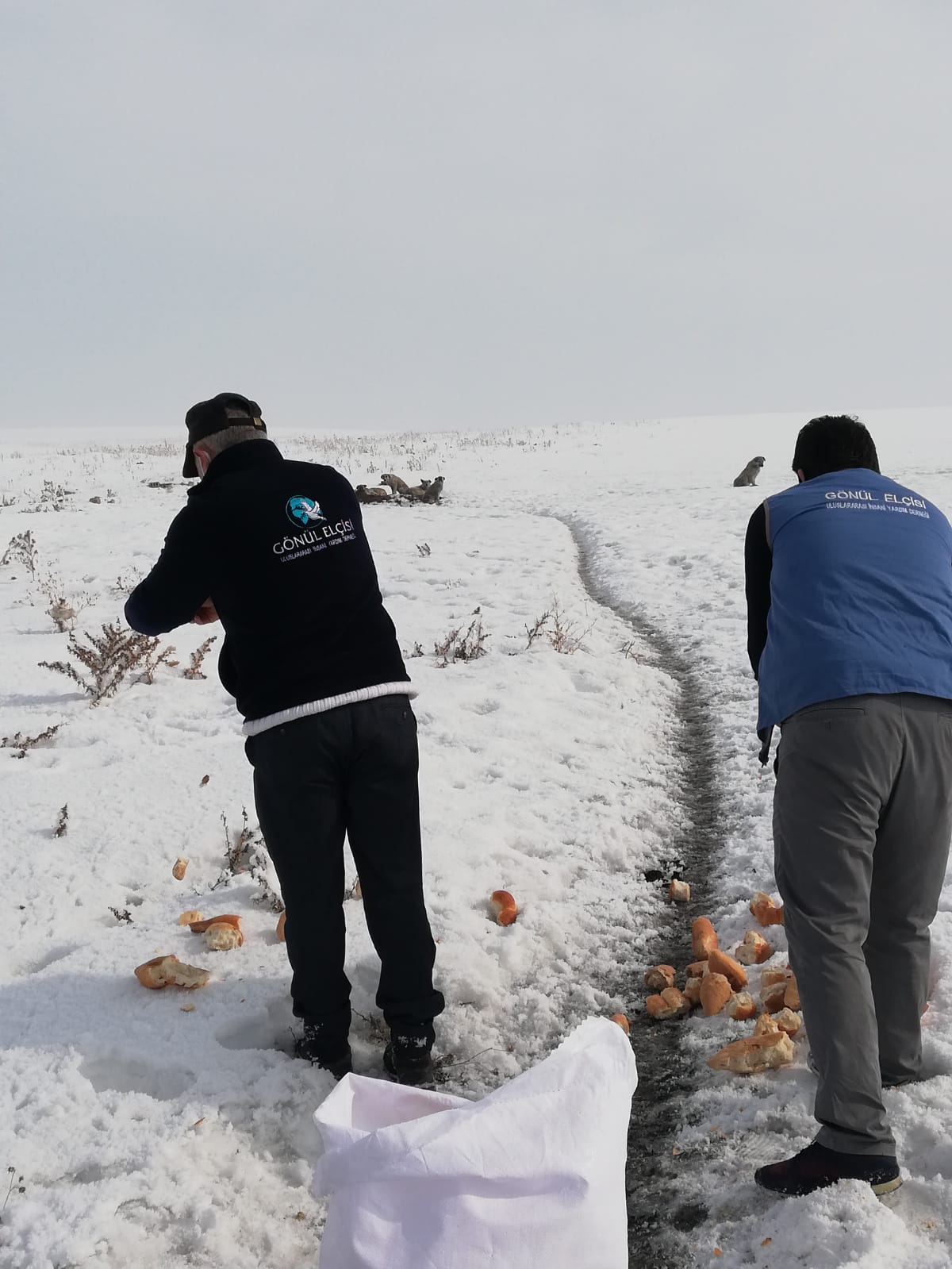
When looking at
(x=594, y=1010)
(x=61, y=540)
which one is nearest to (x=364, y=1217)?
(x=594, y=1010)

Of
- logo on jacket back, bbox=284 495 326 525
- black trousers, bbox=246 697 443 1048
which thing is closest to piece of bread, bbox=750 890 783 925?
black trousers, bbox=246 697 443 1048

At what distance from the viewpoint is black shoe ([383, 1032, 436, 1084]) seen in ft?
10.3

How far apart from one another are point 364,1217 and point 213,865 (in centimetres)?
257

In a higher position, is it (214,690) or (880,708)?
(880,708)

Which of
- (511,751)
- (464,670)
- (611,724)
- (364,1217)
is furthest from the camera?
(464,670)

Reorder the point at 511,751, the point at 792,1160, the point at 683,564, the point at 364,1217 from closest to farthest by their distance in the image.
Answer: the point at 364,1217, the point at 792,1160, the point at 511,751, the point at 683,564

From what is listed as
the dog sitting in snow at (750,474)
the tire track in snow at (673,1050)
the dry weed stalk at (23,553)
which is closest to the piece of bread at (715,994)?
the tire track in snow at (673,1050)

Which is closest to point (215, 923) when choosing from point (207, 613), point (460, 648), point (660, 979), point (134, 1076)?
point (134, 1076)

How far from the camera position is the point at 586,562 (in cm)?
1283

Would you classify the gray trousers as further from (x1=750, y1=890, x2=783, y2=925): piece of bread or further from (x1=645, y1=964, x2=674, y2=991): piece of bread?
(x1=750, y1=890, x2=783, y2=925): piece of bread

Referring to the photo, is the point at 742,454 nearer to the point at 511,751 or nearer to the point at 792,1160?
the point at 511,751

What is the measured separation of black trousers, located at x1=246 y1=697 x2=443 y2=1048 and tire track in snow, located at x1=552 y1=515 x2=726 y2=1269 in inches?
30.7

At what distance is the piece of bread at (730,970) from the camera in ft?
11.5

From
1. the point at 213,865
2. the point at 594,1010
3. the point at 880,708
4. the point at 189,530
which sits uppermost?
the point at 189,530
